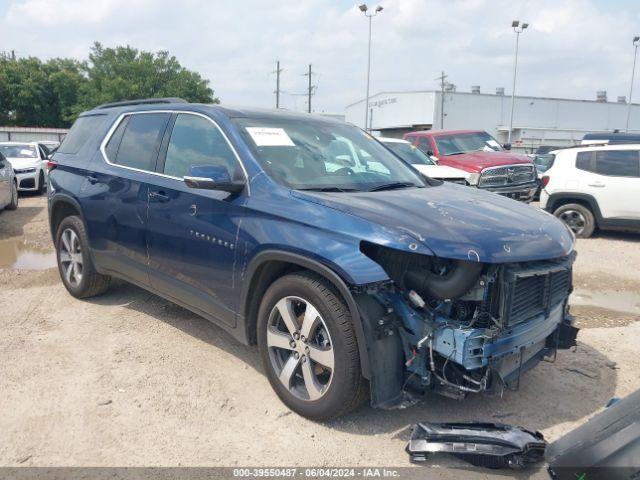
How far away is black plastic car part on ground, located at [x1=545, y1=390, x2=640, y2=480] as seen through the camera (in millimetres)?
1688

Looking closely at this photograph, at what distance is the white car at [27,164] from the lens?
1465 cm

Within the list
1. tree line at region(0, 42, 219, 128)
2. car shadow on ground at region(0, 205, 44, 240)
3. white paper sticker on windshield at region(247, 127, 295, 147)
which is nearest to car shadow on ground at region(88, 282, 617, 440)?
white paper sticker on windshield at region(247, 127, 295, 147)

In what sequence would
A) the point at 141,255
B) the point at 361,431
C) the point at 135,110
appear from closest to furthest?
1. the point at 361,431
2. the point at 141,255
3. the point at 135,110

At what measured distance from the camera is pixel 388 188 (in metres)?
3.91

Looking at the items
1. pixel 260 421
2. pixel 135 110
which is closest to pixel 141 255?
pixel 135 110

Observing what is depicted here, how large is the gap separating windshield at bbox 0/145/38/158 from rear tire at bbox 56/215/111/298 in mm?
11566

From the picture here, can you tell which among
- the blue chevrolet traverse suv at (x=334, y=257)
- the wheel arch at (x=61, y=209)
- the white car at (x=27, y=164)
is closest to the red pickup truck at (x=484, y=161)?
the blue chevrolet traverse suv at (x=334, y=257)

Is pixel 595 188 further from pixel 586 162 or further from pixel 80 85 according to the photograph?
pixel 80 85

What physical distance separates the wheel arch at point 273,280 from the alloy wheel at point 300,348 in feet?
0.63

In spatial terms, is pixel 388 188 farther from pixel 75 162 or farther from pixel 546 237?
pixel 75 162

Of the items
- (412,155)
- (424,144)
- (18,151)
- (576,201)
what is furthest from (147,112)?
(18,151)

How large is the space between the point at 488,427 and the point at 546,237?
1.15m

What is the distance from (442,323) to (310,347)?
776mm

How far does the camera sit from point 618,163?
9.55 meters
